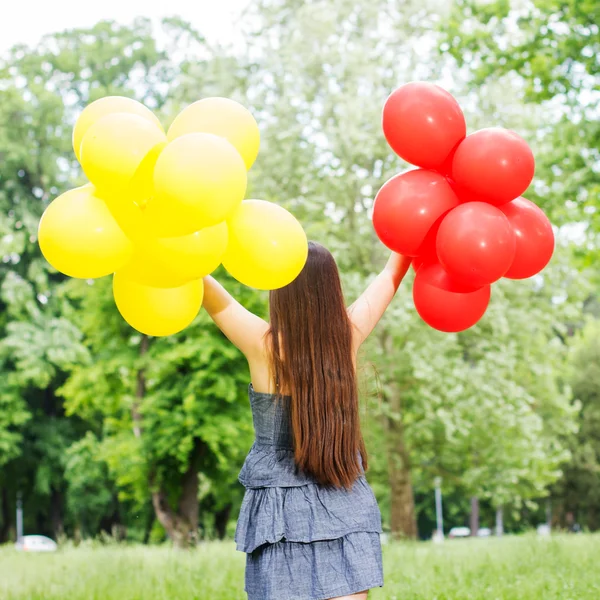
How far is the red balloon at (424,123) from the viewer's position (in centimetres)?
299

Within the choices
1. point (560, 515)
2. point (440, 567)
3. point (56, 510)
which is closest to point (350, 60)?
point (440, 567)

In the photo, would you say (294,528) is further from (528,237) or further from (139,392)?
(139,392)

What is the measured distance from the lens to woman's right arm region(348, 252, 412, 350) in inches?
109

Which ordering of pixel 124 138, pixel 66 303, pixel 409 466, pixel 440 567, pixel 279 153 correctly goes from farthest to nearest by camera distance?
1. pixel 66 303
2. pixel 409 466
3. pixel 279 153
4. pixel 440 567
5. pixel 124 138

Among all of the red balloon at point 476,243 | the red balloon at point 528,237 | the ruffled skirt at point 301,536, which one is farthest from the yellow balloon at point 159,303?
the red balloon at point 528,237

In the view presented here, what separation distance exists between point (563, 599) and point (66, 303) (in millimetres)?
13572

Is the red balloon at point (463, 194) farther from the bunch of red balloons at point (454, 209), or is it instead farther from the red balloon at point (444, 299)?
the red balloon at point (444, 299)

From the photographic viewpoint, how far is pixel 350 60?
1331 centimetres

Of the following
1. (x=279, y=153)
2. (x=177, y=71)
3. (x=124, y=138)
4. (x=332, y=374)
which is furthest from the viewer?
(x=177, y=71)

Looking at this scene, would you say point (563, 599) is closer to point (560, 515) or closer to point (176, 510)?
point (176, 510)

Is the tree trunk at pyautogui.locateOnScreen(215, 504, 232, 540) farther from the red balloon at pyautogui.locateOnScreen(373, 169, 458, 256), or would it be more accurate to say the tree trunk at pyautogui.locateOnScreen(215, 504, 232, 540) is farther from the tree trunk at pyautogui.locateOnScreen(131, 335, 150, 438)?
the red balloon at pyautogui.locateOnScreen(373, 169, 458, 256)

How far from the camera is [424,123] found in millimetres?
2980

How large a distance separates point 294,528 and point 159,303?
34.3 inches

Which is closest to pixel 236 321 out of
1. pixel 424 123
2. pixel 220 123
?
pixel 220 123
